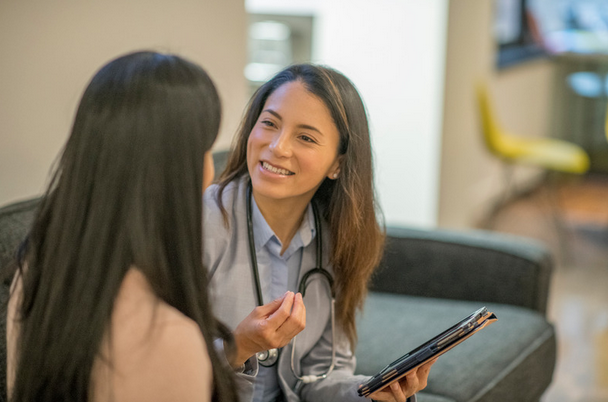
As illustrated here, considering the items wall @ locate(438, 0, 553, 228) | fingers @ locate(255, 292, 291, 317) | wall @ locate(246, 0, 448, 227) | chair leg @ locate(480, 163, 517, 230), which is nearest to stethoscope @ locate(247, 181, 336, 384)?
fingers @ locate(255, 292, 291, 317)

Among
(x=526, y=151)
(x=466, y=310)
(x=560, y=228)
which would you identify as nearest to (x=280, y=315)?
(x=466, y=310)

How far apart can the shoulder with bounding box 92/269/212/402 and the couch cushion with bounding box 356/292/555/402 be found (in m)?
0.94

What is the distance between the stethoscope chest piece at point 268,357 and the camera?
1.45 metres

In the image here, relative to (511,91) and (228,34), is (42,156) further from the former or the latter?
(511,91)

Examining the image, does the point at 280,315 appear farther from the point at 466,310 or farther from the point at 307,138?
the point at 466,310

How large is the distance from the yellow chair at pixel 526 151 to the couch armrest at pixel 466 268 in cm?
198

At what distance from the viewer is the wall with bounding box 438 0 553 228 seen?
3.97 metres

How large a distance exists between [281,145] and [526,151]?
316cm

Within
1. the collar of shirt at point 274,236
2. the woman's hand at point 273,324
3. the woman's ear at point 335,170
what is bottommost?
the woman's hand at point 273,324

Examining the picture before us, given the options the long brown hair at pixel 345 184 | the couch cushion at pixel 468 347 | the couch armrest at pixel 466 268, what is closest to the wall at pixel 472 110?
the couch armrest at pixel 466 268

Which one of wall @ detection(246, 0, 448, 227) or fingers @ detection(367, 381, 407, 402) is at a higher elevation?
wall @ detection(246, 0, 448, 227)

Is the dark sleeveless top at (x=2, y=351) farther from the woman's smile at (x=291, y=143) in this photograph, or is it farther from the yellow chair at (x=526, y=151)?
the yellow chair at (x=526, y=151)

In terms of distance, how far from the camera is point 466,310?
2145 millimetres

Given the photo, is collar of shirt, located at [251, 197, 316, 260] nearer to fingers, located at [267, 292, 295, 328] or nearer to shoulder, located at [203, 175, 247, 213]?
shoulder, located at [203, 175, 247, 213]
